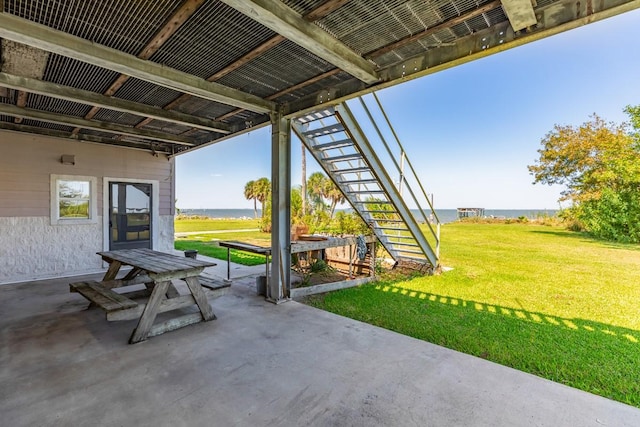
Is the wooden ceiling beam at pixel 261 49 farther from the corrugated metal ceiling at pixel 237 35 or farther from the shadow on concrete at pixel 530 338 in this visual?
the shadow on concrete at pixel 530 338

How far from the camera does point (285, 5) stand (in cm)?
217

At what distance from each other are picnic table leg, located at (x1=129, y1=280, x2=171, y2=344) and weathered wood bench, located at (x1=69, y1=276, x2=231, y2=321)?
0.07m

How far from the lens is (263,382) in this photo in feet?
7.53

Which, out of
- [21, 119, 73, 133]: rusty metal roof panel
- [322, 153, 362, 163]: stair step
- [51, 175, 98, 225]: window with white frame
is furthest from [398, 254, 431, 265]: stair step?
[21, 119, 73, 133]: rusty metal roof panel

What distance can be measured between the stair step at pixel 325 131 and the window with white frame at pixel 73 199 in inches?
192

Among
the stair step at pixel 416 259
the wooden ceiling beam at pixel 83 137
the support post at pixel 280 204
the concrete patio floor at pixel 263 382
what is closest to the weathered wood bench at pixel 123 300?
the concrete patio floor at pixel 263 382

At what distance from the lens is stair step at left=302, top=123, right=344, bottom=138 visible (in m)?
4.22

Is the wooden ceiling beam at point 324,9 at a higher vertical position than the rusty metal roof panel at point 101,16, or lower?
lower

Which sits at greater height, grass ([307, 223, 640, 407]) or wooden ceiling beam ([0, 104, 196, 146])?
wooden ceiling beam ([0, 104, 196, 146])

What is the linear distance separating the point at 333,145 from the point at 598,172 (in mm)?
14287

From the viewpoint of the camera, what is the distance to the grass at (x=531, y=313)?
2.67m

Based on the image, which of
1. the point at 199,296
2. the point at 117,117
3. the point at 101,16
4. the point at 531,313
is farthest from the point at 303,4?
the point at 531,313

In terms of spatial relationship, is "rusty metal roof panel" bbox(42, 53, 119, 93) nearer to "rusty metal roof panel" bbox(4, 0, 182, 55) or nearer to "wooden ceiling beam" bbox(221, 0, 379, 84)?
"rusty metal roof panel" bbox(4, 0, 182, 55)

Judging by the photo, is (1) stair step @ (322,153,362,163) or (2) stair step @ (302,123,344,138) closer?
(2) stair step @ (302,123,344,138)
